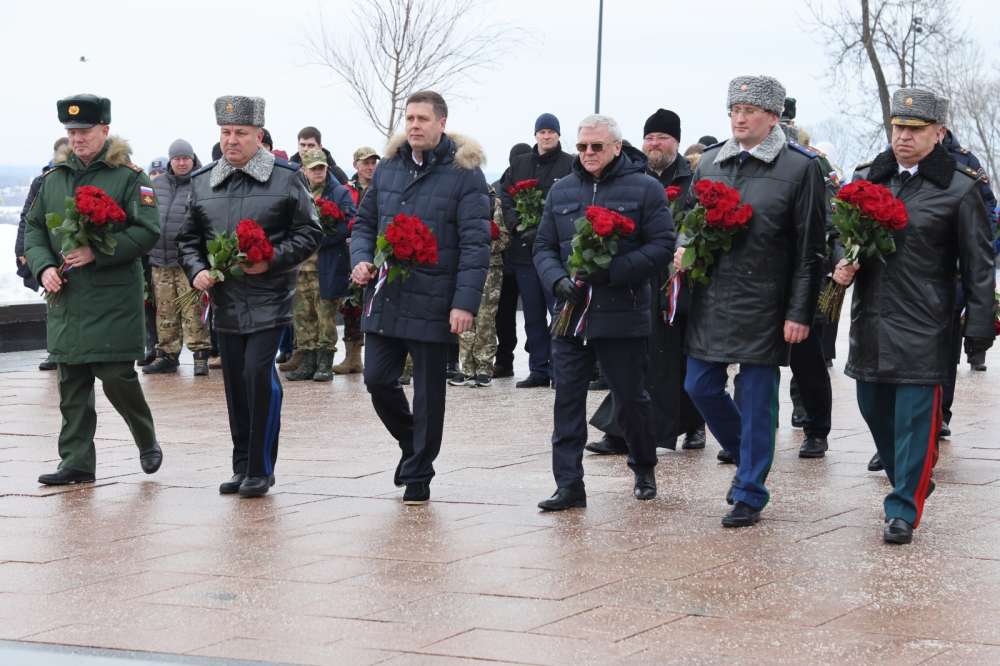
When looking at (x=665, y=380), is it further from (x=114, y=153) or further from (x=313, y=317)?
(x=313, y=317)

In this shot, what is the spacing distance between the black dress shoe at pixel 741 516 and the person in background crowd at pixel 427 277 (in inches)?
62.6

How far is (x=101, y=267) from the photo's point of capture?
29.9 feet

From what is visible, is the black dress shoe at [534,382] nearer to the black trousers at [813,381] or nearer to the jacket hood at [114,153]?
the black trousers at [813,381]

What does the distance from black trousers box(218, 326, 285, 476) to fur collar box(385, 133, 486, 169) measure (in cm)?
113

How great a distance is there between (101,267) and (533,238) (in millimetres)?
5732

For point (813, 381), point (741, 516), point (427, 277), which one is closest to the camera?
point (741, 516)

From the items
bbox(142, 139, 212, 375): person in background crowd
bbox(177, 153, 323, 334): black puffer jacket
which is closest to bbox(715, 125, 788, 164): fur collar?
bbox(177, 153, 323, 334): black puffer jacket

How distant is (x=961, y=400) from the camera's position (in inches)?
515

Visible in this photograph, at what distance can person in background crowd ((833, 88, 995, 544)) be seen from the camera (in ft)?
24.2

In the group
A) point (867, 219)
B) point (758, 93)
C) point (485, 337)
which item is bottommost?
point (485, 337)

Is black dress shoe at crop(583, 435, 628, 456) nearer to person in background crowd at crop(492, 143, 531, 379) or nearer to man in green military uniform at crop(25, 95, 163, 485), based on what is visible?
man in green military uniform at crop(25, 95, 163, 485)

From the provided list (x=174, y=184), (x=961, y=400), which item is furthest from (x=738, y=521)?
(x=174, y=184)

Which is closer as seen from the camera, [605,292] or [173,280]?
[605,292]

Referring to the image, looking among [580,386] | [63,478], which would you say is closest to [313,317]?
[63,478]
